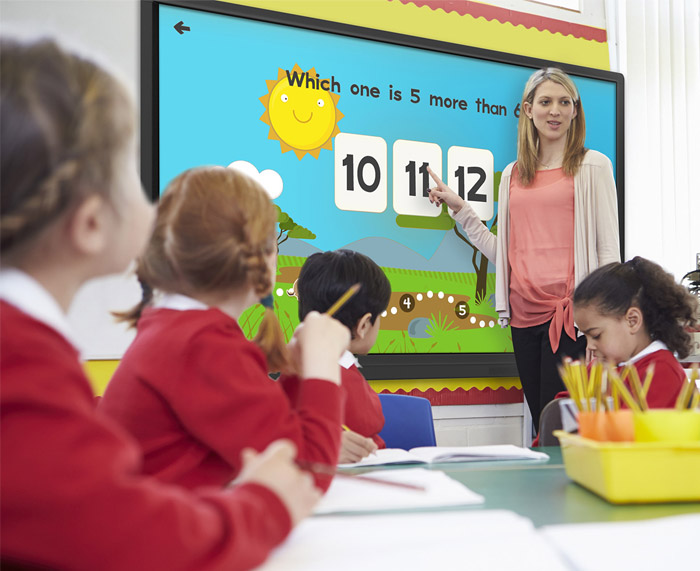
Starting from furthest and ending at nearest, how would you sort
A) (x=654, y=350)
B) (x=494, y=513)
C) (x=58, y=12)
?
(x=58, y=12) < (x=654, y=350) < (x=494, y=513)

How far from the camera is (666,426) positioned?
0.75 metres

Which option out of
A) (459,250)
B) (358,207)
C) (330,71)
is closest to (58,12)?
(330,71)

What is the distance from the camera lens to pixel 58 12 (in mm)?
2041

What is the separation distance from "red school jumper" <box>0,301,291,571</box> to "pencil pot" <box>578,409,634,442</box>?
1.68 feet

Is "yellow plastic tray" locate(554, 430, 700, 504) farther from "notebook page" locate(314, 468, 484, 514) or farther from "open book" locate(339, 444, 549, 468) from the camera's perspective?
"open book" locate(339, 444, 549, 468)

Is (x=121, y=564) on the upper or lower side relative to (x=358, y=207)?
lower

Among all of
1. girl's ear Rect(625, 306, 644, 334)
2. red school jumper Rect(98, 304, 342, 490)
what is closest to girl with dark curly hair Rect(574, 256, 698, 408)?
girl's ear Rect(625, 306, 644, 334)

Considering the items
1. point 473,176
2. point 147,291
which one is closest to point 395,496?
point 147,291

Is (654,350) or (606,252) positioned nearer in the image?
(654,350)

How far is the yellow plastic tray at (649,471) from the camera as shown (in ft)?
2.36

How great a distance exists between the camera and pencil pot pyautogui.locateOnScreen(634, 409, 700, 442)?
75 cm

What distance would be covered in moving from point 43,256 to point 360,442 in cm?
71

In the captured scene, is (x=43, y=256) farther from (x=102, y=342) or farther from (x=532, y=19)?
(x=532, y=19)

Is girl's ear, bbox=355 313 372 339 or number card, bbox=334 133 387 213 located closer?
girl's ear, bbox=355 313 372 339
